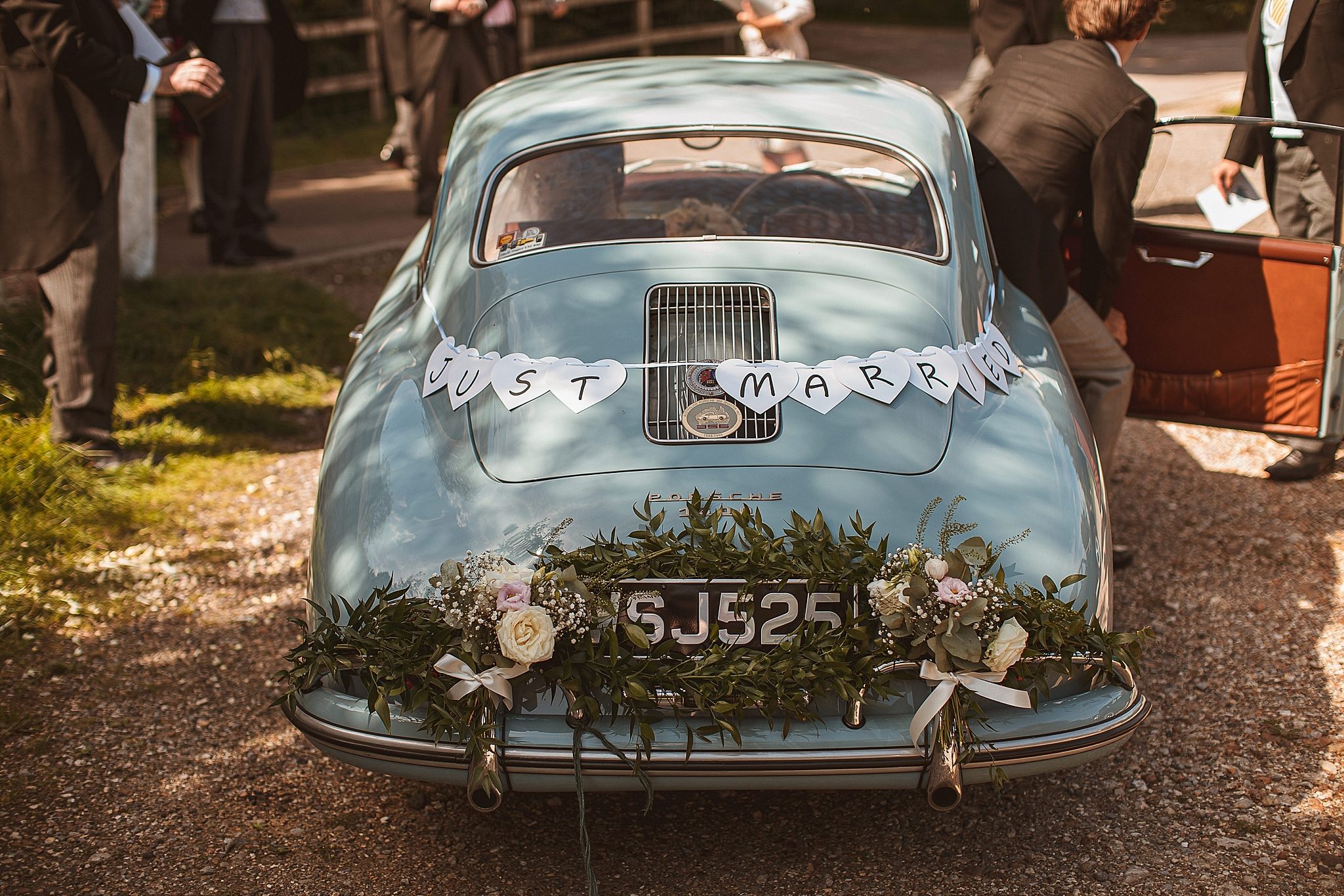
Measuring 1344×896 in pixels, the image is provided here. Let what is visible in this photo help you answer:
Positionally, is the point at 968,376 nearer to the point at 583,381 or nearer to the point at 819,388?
the point at 819,388

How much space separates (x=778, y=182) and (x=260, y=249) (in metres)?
5.03

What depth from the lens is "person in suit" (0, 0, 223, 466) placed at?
496cm

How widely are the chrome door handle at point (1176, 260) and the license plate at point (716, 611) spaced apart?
8.66 feet

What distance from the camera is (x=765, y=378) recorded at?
3246 millimetres

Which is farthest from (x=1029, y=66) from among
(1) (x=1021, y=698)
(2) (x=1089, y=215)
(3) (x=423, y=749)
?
(3) (x=423, y=749)

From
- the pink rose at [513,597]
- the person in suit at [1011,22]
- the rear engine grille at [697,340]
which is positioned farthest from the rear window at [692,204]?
the person in suit at [1011,22]

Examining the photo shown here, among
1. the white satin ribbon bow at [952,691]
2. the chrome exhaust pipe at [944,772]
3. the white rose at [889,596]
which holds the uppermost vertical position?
the white rose at [889,596]

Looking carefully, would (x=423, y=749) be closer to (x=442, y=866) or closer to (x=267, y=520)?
(x=442, y=866)

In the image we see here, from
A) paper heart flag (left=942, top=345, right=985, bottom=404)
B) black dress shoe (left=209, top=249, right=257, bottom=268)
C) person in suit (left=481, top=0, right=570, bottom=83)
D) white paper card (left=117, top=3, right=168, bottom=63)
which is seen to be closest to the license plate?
paper heart flag (left=942, top=345, right=985, bottom=404)

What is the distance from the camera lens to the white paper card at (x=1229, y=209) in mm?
5074

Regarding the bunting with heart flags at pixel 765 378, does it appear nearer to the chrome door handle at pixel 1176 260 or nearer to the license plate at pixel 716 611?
the license plate at pixel 716 611

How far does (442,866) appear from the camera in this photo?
10.4 ft

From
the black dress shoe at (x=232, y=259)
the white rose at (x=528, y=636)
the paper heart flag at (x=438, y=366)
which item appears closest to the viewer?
the white rose at (x=528, y=636)

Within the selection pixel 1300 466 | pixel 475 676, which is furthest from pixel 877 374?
pixel 1300 466
